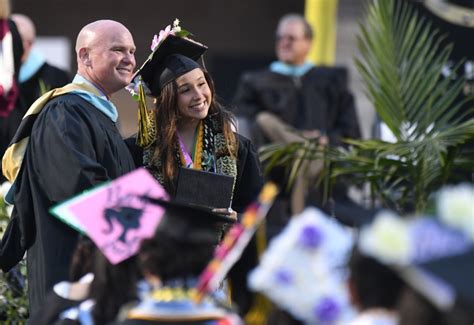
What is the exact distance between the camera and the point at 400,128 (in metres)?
8.64

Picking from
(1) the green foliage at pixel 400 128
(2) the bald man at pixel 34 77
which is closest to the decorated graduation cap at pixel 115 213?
(1) the green foliage at pixel 400 128

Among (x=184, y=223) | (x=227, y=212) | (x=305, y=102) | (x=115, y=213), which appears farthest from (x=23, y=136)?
(x=305, y=102)

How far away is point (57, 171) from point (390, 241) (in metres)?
3.18

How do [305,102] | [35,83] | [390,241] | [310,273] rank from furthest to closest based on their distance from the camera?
[305,102], [35,83], [310,273], [390,241]

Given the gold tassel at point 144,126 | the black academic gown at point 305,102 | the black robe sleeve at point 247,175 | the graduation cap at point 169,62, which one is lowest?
the black academic gown at point 305,102

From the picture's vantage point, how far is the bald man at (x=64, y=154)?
714 centimetres

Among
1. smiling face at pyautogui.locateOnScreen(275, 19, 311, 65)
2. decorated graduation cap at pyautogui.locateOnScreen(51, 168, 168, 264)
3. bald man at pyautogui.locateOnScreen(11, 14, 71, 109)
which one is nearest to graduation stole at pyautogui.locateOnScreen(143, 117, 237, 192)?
decorated graduation cap at pyautogui.locateOnScreen(51, 168, 168, 264)

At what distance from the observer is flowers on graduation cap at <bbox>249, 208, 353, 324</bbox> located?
4.53 m

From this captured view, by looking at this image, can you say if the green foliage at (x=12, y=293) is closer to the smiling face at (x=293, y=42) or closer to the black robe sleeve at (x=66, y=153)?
the black robe sleeve at (x=66, y=153)

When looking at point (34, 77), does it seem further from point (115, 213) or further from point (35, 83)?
point (115, 213)

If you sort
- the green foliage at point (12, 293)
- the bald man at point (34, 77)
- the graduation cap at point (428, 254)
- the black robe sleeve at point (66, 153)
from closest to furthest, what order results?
the graduation cap at point (428, 254) → the black robe sleeve at point (66, 153) → the green foliage at point (12, 293) → the bald man at point (34, 77)

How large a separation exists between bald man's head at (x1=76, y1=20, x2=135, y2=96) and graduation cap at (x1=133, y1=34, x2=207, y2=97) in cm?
12

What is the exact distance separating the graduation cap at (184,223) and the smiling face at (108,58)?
2.18 m

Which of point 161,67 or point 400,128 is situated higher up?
point 161,67
